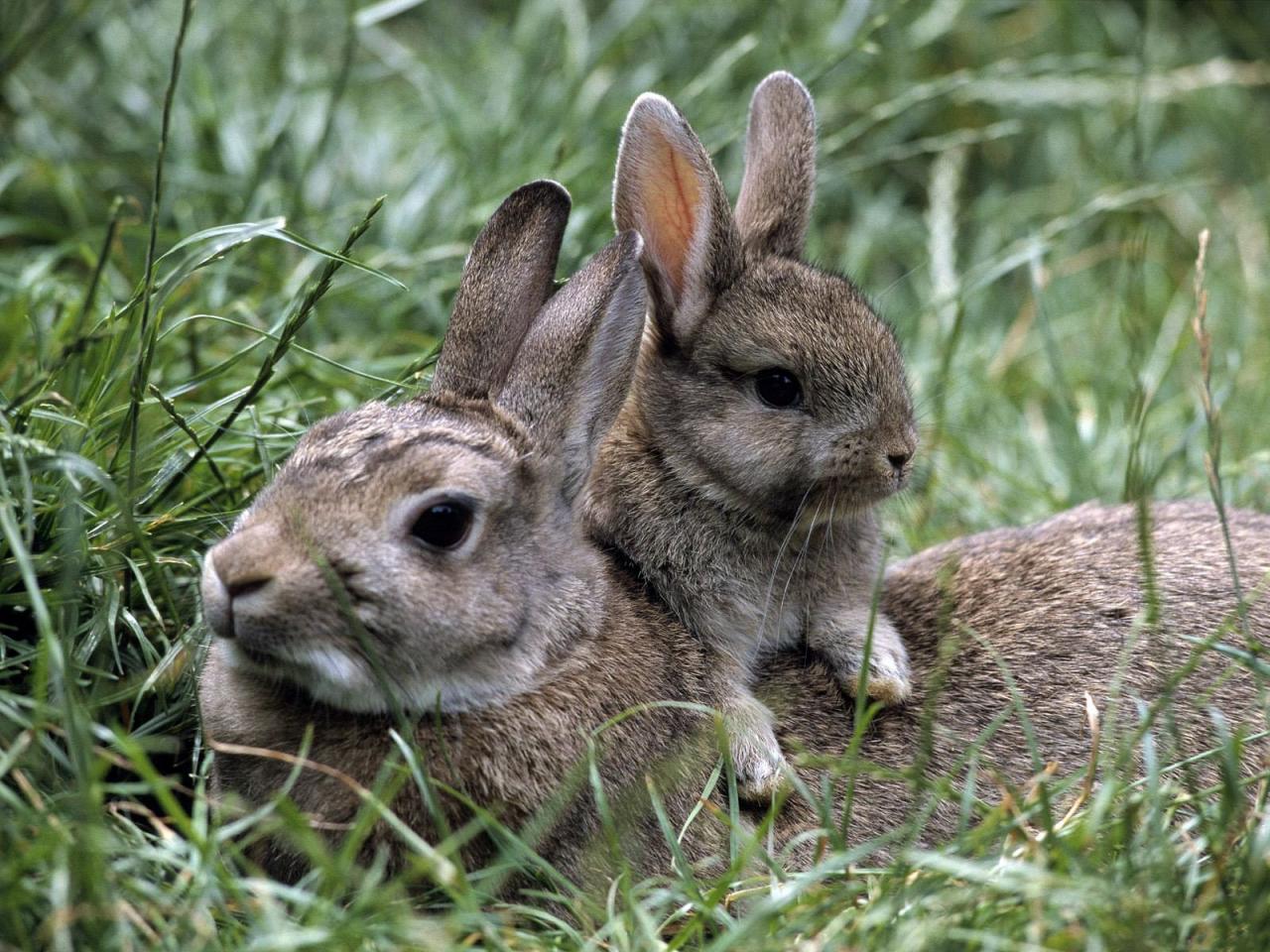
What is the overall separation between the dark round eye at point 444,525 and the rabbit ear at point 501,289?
58cm

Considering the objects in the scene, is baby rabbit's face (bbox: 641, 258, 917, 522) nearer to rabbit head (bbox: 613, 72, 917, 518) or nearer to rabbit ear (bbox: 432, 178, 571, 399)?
rabbit head (bbox: 613, 72, 917, 518)

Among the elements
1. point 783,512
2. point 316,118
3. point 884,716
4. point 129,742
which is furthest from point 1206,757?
point 316,118

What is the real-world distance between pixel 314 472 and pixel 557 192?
47.7 inches

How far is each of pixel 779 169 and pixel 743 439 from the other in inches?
44.1

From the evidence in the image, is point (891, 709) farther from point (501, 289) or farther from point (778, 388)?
point (501, 289)

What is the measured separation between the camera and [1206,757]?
430 centimetres

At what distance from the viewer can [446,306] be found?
662 centimetres

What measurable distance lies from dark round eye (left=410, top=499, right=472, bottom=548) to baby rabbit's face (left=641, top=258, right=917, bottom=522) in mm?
1015

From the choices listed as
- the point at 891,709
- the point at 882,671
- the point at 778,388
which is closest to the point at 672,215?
the point at 778,388

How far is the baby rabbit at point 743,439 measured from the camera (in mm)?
4902

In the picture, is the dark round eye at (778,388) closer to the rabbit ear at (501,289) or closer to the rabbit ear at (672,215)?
the rabbit ear at (672,215)

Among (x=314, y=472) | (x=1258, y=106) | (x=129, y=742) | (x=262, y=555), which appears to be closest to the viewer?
(x=129, y=742)

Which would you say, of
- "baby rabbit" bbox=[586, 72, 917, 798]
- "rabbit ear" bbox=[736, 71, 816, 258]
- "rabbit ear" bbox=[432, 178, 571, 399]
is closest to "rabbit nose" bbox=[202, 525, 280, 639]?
"rabbit ear" bbox=[432, 178, 571, 399]

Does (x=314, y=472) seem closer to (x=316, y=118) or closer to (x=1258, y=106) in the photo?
(x=316, y=118)
